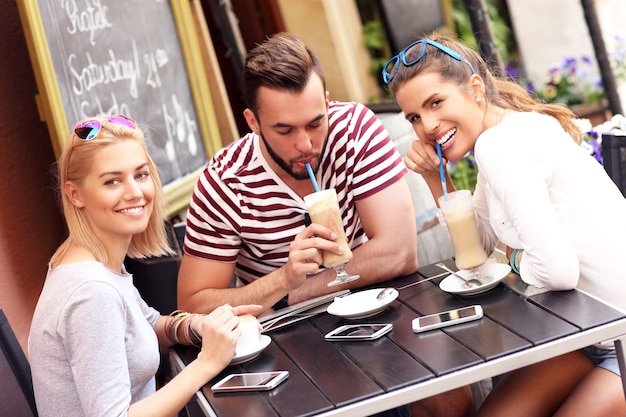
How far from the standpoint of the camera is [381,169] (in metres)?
2.84

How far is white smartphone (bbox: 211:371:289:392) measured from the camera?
1.96 m

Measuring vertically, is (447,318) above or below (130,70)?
below

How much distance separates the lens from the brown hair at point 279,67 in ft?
8.55

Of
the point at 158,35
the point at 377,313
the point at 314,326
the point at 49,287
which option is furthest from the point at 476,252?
the point at 158,35

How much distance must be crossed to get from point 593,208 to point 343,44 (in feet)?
14.0

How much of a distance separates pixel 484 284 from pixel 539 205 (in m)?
0.25

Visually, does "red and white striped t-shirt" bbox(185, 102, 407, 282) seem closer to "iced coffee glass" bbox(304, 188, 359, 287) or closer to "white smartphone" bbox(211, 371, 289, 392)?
"iced coffee glass" bbox(304, 188, 359, 287)

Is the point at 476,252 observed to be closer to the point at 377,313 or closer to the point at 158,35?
the point at 377,313

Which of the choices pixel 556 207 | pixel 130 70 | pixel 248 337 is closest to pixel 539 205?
pixel 556 207

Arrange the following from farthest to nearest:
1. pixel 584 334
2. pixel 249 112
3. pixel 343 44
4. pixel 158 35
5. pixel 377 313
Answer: pixel 343 44
pixel 158 35
pixel 249 112
pixel 377 313
pixel 584 334

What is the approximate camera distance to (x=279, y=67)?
262 centimetres

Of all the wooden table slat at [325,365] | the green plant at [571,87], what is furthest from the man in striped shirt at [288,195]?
the green plant at [571,87]

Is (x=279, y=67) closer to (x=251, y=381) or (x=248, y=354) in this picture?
(x=248, y=354)

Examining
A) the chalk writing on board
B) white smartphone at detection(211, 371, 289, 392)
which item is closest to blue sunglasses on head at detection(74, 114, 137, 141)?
white smartphone at detection(211, 371, 289, 392)
